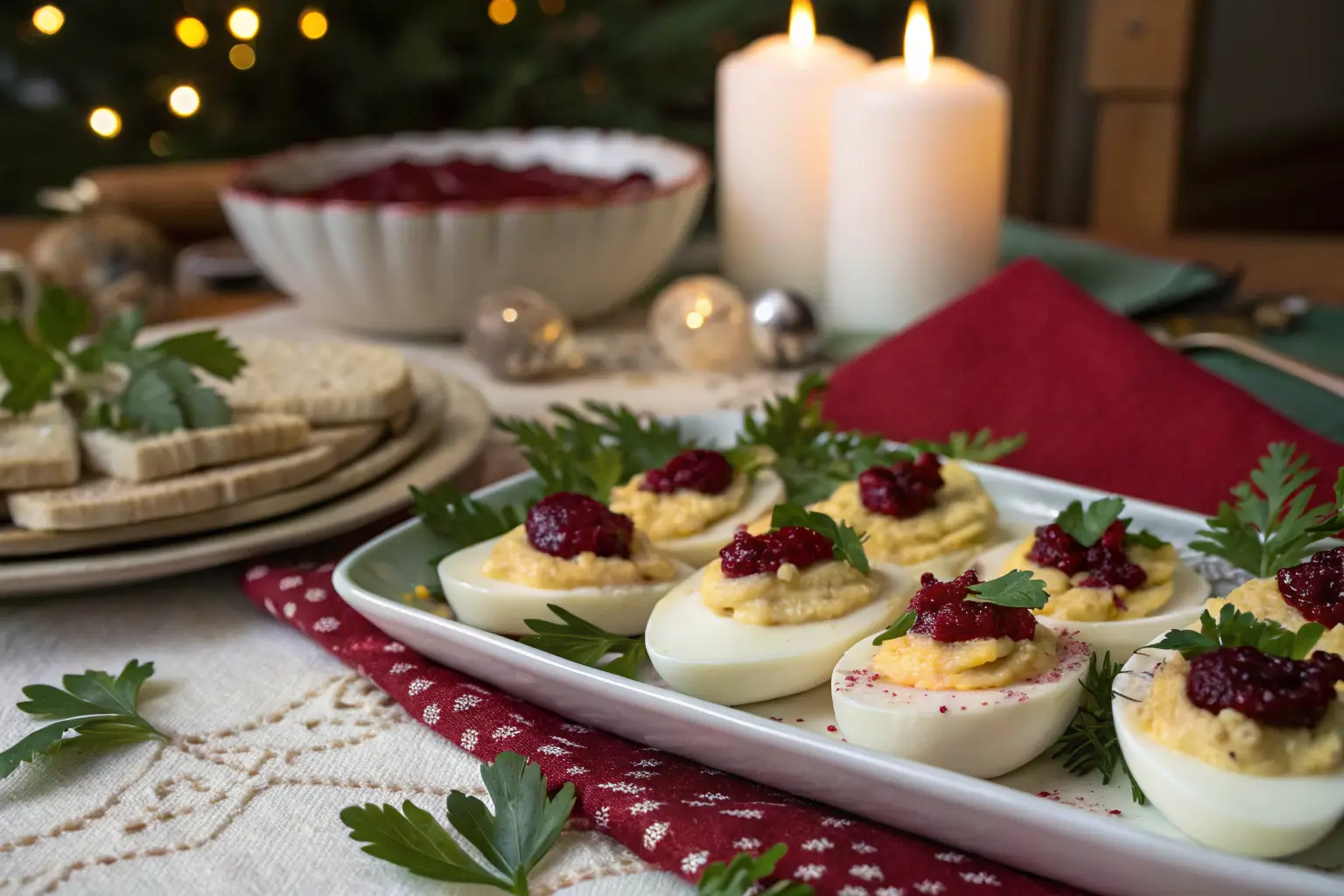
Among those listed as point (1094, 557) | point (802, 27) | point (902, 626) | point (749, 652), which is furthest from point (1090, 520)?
point (802, 27)

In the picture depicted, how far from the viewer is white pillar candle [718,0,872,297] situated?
9.96ft

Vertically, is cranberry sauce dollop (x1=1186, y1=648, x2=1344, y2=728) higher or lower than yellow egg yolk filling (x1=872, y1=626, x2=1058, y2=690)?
higher

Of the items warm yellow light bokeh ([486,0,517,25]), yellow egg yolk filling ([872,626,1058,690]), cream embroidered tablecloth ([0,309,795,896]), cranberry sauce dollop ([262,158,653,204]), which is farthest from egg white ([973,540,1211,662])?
warm yellow light bokeh ([486,0,517,25])

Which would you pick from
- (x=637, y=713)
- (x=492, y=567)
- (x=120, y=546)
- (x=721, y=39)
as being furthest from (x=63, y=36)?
(x=637, y=713)

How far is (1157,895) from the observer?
1.02m

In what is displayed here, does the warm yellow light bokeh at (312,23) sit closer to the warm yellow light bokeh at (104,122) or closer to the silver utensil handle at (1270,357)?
the warm yellow light bokeh at (104,122)

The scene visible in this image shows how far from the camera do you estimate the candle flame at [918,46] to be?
9.03 feet

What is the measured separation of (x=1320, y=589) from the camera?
1.23m

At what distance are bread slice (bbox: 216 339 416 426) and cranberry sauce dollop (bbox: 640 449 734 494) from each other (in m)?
0.48

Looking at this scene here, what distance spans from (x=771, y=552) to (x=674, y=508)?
0.28 m

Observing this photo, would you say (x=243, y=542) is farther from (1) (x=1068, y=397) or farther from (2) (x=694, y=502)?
(1) (x=1068, y=397)

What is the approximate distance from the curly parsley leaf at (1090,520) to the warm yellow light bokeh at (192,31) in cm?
393

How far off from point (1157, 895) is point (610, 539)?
68 centimetres

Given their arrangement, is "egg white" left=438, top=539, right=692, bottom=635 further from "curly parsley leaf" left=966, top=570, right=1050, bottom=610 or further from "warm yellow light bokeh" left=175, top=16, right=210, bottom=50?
"warm yellow light bokeh" left=175, top=16, right=210, bottom=50
